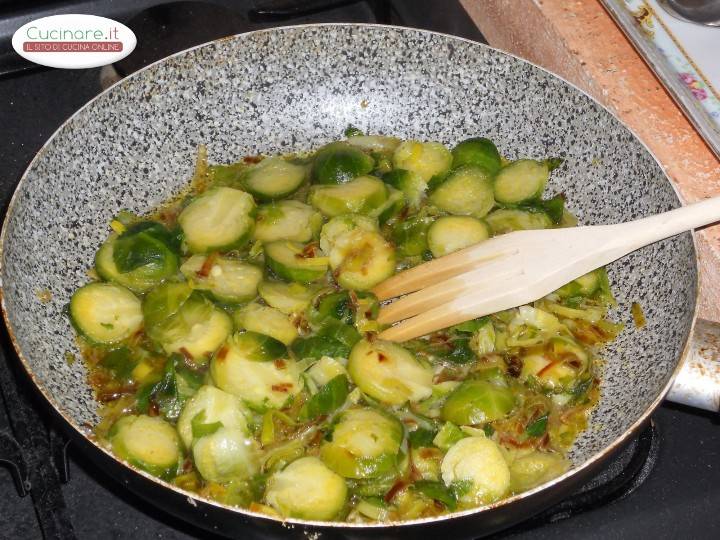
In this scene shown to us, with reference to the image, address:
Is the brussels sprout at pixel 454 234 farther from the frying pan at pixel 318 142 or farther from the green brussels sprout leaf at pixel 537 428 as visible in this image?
the green brussels sprout leaf at pixel 537 428

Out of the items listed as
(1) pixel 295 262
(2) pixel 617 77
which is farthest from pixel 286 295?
(2) pixel 617 77

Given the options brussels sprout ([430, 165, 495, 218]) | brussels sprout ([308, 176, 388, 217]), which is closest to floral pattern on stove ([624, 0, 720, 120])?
brussels sprout ([430, 165, 495, 218])

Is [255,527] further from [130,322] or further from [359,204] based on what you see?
[359,204]

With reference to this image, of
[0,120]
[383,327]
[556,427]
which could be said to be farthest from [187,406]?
[0,120]

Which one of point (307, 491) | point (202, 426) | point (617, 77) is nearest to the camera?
point (307, 491)

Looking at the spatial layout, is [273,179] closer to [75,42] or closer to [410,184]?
[410,184]

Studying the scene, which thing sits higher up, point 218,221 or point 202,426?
point 218,221

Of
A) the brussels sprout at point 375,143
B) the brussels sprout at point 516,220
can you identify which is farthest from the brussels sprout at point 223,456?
the brussels sprout at point 375,143
